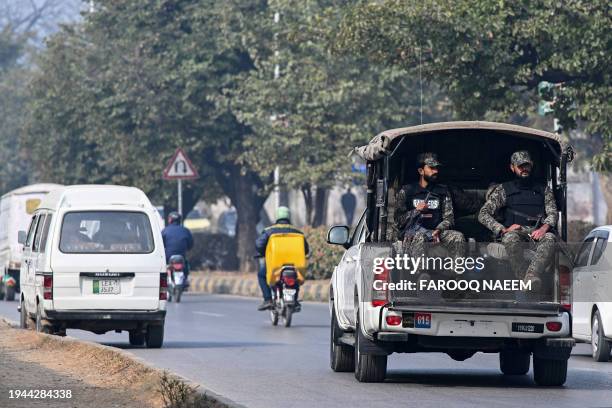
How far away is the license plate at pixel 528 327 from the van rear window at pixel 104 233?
22.1 feet

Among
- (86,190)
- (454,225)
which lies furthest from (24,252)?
(454,225)

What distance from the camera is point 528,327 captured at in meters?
13.5

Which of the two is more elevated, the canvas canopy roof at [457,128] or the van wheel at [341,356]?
the canvas canopy roof at [457,128]

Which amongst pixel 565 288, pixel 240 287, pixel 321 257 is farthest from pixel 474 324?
pixel 240 287

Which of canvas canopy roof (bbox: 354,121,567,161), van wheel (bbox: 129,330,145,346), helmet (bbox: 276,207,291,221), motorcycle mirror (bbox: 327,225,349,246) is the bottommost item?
van wheel (bbox: 129,330,145,346)

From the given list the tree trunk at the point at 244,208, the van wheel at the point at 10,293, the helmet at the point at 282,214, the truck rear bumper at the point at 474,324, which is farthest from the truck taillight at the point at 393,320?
the tree trunk at the point at 244,208

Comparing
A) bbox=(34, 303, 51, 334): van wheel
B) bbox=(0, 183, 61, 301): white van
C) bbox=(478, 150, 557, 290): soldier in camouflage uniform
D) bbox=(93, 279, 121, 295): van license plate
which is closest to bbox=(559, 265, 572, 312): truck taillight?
bbox=(478, 150, 557, 290): soldier in camouflage uniform

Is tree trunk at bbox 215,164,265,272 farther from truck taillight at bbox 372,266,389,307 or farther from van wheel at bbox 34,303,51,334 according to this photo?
truck taillight at bbox 372,266,389,307

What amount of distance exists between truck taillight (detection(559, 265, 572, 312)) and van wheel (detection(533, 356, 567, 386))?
0.85 meters

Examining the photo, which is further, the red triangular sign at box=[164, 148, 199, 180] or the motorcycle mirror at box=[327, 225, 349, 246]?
the red triangular sign at box=[164, 148, 199, 180]

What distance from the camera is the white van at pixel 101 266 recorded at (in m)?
18.8

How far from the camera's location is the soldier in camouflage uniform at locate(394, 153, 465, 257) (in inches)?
543

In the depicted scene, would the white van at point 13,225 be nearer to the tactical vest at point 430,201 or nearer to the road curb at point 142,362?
the road curb at point 142,362

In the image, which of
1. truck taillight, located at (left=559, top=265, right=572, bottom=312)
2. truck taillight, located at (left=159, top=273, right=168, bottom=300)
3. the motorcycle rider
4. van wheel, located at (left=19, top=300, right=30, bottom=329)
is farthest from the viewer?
the motorcycle rider
